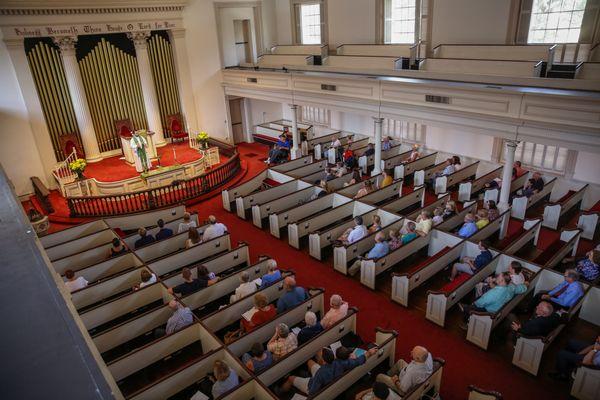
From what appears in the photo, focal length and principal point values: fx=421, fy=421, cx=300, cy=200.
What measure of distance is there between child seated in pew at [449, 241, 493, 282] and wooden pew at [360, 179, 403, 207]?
309cm

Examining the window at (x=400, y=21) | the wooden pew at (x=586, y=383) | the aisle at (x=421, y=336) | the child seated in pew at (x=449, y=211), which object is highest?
the window at (x=400, y=21)

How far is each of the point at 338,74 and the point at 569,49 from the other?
248 inches

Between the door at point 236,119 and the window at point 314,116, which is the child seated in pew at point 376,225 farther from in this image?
the door at point 236,119

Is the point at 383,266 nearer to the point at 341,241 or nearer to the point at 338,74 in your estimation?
the point at 341,241

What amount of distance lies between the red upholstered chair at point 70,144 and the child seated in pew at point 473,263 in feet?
43.0

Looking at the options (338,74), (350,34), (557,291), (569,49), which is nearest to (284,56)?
(350,34)

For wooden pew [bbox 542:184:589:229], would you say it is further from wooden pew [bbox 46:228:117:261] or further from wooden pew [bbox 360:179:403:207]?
wooden pew [bbox 46:228:117:261]

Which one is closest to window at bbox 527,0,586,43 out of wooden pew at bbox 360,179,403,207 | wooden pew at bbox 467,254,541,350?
wooden pew at bbox 360,179,403,207

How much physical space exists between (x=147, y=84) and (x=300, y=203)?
900cm

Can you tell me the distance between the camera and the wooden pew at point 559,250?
7771mm

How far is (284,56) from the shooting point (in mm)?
17734

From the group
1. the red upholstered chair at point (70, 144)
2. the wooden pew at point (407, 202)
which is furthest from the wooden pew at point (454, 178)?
the red upholstered chair at point (70, 144)

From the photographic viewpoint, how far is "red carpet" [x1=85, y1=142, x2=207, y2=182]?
46.9 feet

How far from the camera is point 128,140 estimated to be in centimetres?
1522
